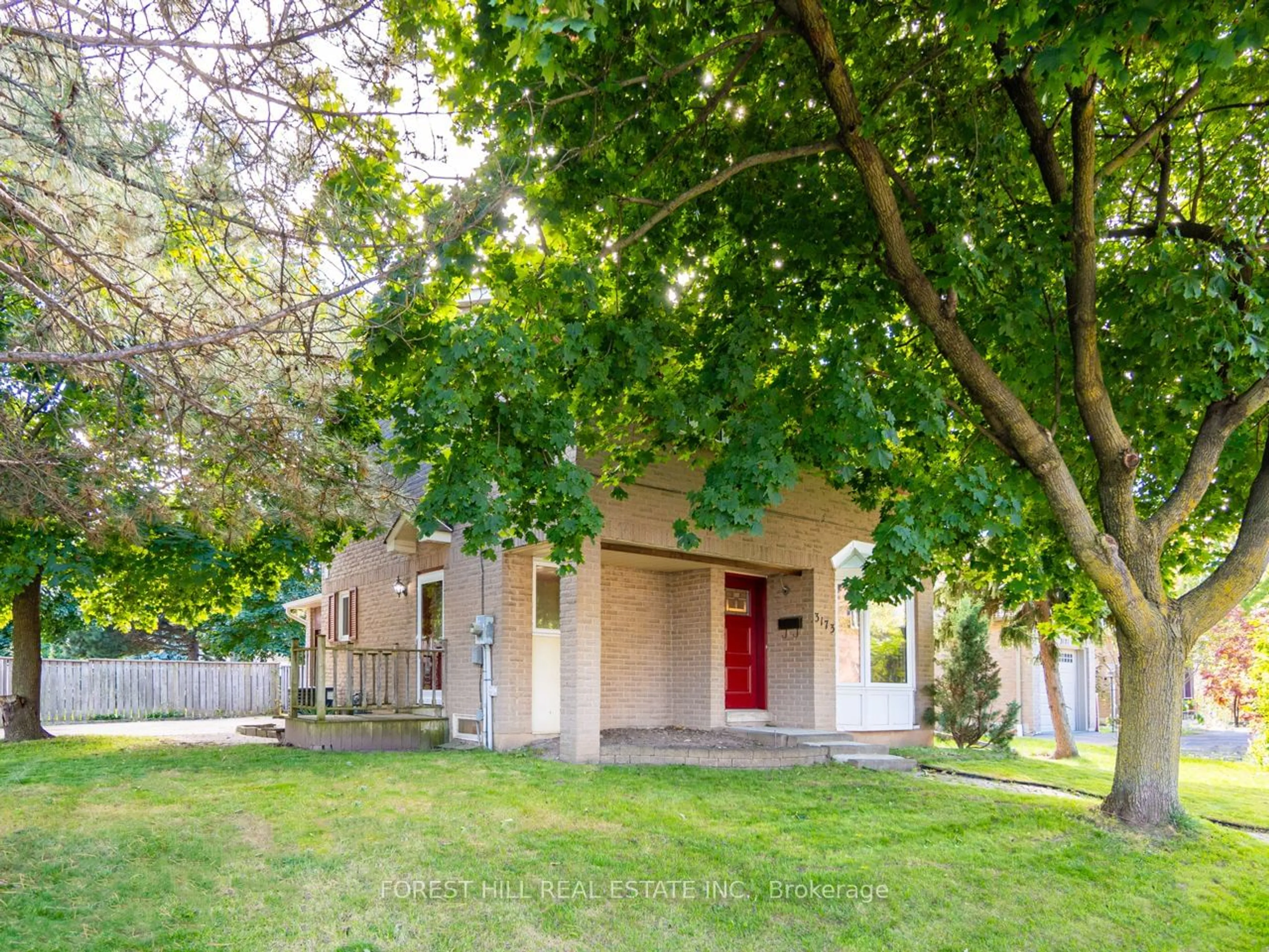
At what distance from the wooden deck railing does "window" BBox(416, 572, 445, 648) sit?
183 mm

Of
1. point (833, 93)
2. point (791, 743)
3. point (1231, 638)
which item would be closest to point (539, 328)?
point (833, 93)

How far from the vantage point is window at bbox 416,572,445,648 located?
44.9 ft

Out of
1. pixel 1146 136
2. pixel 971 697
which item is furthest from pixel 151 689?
pixel 1146 136

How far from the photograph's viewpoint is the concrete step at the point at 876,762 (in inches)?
461

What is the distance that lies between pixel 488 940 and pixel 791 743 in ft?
26.9

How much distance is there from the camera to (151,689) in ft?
67.3

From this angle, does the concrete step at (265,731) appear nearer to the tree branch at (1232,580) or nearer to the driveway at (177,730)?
the driveway at (177,730)

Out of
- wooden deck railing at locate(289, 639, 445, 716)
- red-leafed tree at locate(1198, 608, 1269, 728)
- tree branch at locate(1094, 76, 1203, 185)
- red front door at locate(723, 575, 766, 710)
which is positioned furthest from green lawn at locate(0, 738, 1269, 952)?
red-leafed tree at locate(1198, 608, 1269, 728)

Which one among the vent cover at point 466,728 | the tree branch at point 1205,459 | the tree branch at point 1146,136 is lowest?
the vent cover at point 466,728

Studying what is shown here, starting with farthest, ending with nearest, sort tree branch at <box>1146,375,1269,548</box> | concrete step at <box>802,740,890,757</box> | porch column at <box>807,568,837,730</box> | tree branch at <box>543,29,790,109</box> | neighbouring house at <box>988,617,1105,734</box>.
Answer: neighbouring house at <box>988,617,1105,734</box>, porch column at <box>807,568,837,730</box>, concrete step at <box>802,740,890,757</box>, tree branch at <box>1146,375,1269,548</box>, tree branch at <box>543,29,790,109</box>

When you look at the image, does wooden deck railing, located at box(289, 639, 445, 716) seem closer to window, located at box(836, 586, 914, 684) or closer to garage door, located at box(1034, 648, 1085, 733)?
window, located at box(836, 586, 914, 684)

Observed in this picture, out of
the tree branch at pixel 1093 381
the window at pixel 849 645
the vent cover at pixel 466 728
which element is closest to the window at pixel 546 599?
the vent cover at pixel 466 728

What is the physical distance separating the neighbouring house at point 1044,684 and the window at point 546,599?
1350cm

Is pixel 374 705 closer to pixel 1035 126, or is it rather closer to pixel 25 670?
pixel 25 670
